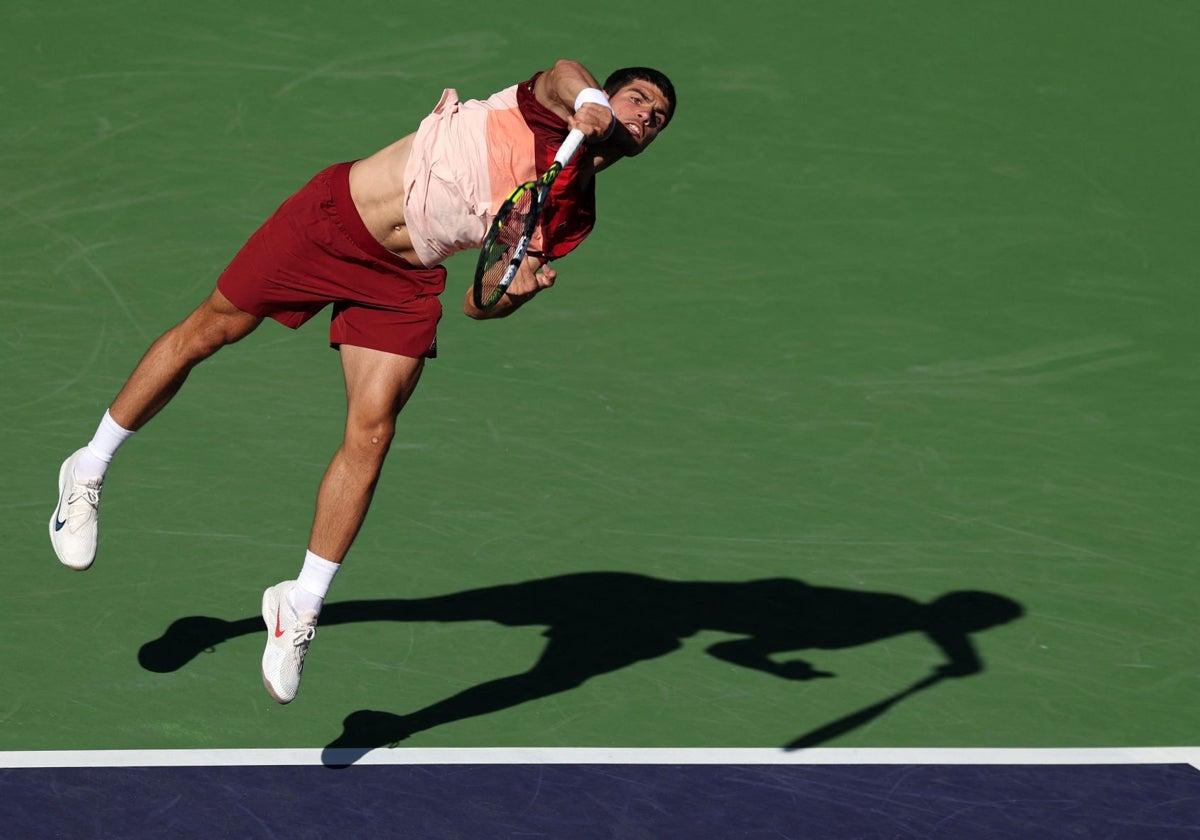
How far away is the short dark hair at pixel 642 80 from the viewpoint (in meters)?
6.91

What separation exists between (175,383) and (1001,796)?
355 centimetres

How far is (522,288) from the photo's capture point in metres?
6.93

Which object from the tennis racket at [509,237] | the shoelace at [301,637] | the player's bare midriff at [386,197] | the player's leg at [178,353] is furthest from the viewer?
the player's leg at [178,353]

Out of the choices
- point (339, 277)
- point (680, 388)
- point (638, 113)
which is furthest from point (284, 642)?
point (680, 388)

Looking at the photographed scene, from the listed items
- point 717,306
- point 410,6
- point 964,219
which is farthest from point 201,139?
point 964,219

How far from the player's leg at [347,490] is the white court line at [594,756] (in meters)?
0.47

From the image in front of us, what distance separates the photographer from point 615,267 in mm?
11609

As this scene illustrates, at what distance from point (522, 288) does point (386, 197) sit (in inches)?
26.7

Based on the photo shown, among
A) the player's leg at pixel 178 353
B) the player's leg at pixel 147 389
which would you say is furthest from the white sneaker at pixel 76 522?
the player's leg at pixel 178 353

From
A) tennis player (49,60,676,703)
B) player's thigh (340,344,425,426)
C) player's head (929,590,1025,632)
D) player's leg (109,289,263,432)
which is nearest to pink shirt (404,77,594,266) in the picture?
tennis player (49,60,676,703)

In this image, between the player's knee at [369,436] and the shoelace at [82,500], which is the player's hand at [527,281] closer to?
the player's knee at [369,436]

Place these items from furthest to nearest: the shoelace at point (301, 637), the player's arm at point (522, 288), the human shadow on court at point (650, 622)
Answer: the human shadow on court at point (650, 622)
the shoelace at point (301, 637)
the player's arm at point (522, 288)

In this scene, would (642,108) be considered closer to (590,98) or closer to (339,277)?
(590,98)

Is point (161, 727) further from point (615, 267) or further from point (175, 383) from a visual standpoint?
point (615, 267)
